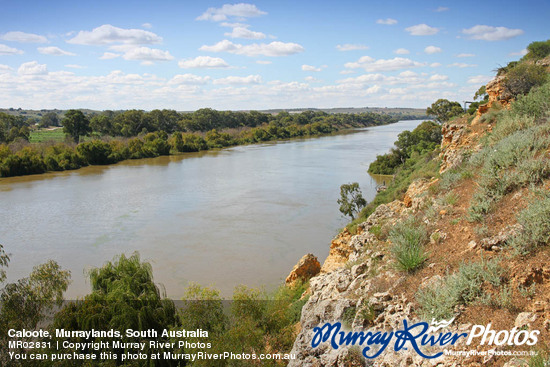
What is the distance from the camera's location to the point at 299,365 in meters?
5.92

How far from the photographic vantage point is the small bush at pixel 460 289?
5.06 m

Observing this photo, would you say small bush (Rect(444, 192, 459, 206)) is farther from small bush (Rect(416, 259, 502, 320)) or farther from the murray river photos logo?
the murray river photos logo

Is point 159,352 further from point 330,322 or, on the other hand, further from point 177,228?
point 177,228

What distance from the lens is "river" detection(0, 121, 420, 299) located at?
18859 millimetres

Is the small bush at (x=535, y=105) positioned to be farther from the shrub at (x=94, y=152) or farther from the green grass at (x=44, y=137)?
the green grass at (x=44, y=137)

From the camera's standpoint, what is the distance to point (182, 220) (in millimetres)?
26484

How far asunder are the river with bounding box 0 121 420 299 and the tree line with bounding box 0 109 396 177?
5.28 metres

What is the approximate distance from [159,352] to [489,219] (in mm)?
7653

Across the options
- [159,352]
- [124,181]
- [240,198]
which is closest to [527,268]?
[159,352]

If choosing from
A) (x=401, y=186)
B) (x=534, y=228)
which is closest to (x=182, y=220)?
(x=401, y=186)

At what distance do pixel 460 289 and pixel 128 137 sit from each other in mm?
80163

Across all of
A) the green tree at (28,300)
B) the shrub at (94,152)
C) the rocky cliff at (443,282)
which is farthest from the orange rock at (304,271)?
the shrub at (94,152)

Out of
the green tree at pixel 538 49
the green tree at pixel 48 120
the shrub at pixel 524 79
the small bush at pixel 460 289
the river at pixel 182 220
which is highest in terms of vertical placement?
the green tree at pixel 48 120

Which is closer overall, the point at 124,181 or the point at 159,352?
the point at 159,352
